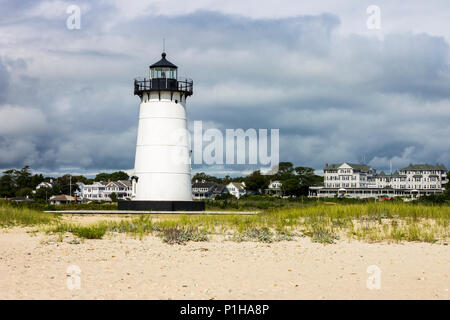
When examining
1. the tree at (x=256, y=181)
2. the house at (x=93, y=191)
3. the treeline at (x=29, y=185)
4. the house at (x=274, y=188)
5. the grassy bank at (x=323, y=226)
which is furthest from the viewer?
the tree at (x=256, y=181)

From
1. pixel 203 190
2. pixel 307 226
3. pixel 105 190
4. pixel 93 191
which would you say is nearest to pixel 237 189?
pixel 203 190

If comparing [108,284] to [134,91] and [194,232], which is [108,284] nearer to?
[194,232]

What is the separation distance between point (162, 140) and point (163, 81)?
181 inches

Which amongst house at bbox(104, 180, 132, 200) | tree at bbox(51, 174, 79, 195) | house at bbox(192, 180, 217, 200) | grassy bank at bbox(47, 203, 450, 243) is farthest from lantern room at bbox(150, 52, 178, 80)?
house at bbox(104, 180, 132, 200)

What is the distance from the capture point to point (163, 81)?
38312 mm

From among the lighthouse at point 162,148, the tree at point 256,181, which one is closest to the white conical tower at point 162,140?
the lighthouse at point 162,148

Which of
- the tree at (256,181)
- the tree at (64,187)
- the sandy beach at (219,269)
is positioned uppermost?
the tree at (256,181)

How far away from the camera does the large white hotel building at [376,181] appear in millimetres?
124125

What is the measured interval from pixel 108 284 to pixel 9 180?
5017 inches

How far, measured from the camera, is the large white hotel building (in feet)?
407

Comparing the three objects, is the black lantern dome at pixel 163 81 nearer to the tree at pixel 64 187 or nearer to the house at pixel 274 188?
the tree at pixel 64 187

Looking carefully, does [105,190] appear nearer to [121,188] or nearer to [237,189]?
[121,188]

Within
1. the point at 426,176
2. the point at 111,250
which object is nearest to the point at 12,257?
the point at 111,250

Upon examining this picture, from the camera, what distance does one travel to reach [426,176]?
5497 inches
